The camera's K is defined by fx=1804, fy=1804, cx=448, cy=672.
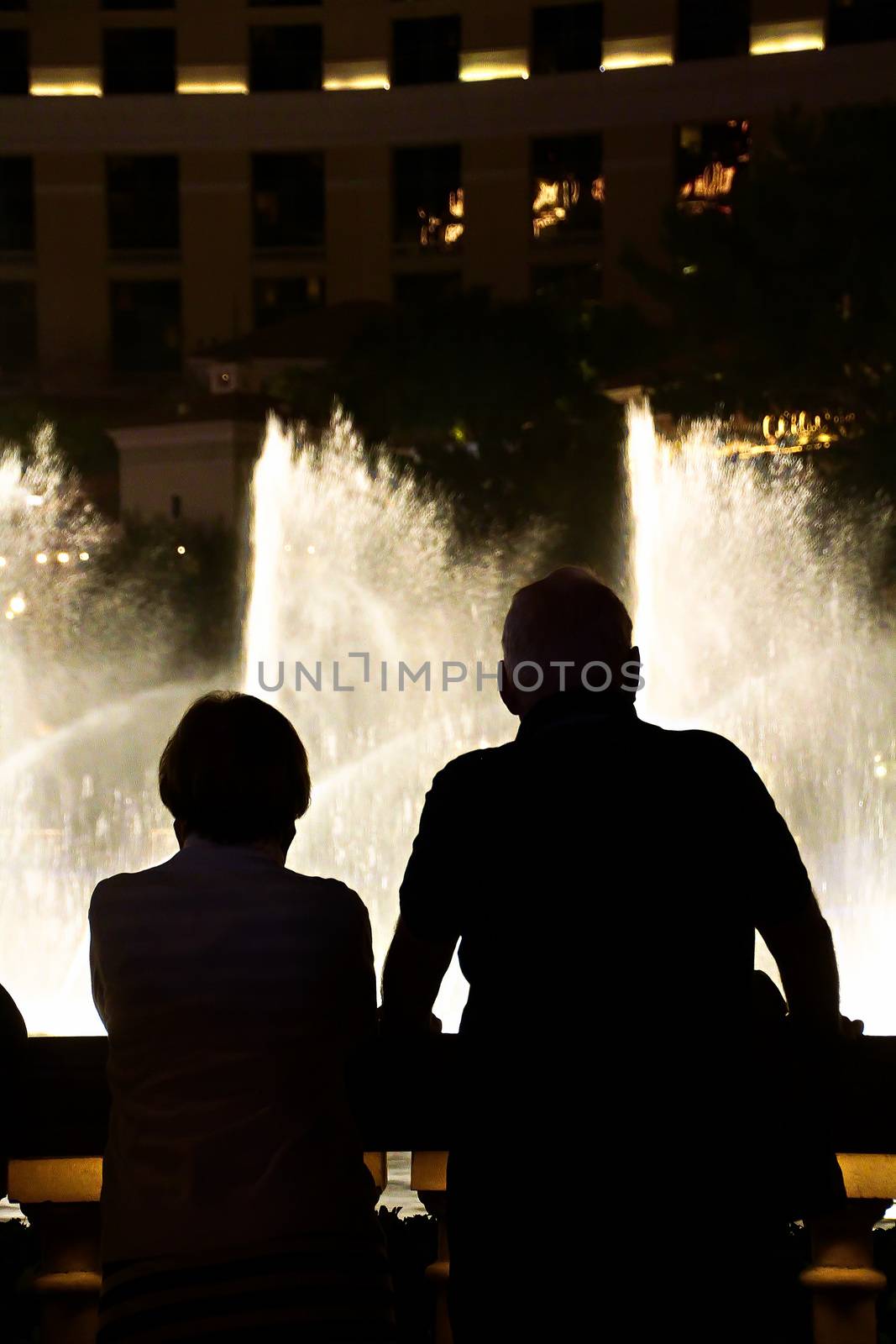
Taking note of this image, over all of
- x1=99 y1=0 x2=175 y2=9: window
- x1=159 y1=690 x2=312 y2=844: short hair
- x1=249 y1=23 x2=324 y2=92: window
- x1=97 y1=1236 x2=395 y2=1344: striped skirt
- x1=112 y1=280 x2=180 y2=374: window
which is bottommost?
x1=97 y1=1236 x2=395 y2=1344: striped skirt

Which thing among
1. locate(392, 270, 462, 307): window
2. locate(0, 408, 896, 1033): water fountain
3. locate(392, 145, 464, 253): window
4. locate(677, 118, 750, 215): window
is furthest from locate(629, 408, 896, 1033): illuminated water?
locate(392, 145, 464, 253): window

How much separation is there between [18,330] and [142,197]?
5361 mm

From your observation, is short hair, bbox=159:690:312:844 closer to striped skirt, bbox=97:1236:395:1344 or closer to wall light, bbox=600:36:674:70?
striped skirt, bbox=97:1236:395:1344

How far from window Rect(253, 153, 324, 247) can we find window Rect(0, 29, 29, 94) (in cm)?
758

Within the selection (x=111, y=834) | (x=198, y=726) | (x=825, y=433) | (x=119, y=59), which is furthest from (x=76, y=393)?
(x=198, y=726)

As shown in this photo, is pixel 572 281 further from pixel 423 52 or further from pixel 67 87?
pixel 67 87

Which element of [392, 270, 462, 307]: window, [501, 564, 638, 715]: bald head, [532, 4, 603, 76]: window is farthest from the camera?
[532, 4, 603, 76]: window

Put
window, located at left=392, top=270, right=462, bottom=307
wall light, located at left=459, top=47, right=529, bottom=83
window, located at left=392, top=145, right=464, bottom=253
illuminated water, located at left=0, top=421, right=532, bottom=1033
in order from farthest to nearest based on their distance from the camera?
window, located at left=392, top=145, right=464, bottom=253, wall light, located at left=459, top=47, right=529, bottom=83, window, located at left=392, top=270, right=462, bottom=307, illuminated water, located at left=0, top=421, right=532, bottom=1033

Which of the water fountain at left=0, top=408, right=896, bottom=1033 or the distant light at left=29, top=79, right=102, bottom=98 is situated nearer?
the water fountain at left=0, top=408, right=896, bottom=1033

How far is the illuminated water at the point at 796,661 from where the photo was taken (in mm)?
12562

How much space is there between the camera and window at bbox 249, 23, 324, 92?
52.6 m

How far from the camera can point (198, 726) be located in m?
2.11

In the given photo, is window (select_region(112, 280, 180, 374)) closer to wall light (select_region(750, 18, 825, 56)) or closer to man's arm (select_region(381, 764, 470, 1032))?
wall light (select_region(750, 18, 825, 56))

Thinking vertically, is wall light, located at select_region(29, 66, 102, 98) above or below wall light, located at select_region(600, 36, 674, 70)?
above
